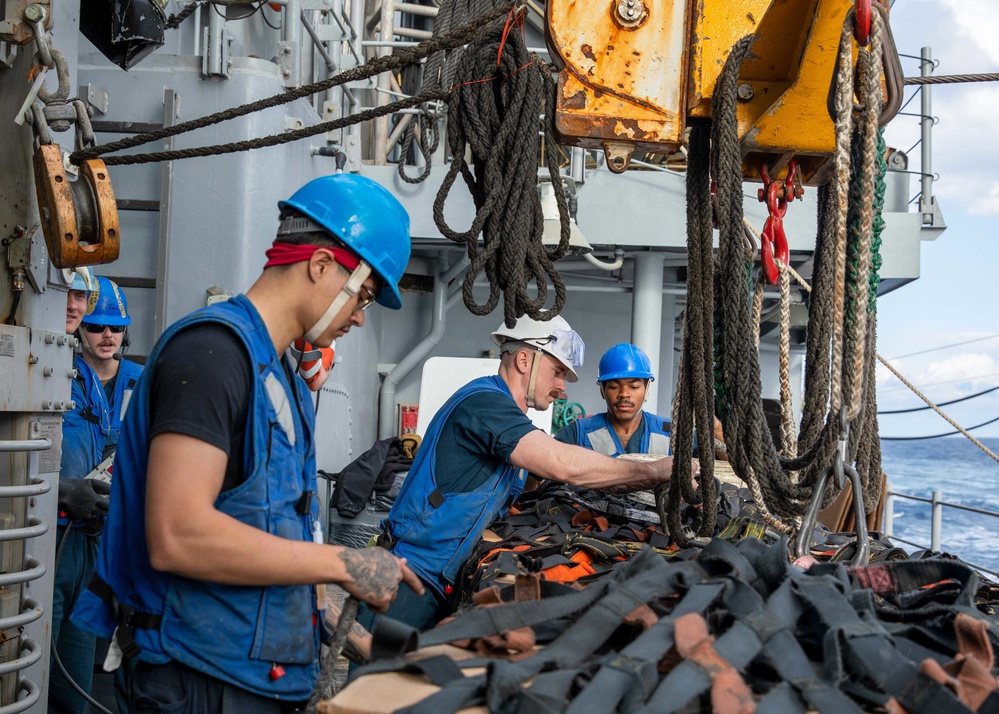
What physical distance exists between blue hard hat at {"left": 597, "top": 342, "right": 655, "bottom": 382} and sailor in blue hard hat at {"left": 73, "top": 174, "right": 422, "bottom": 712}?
3.44m

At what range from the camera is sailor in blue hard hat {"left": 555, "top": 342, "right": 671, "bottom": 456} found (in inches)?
215

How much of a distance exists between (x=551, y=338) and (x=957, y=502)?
41.6m

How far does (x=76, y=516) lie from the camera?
3943 mm

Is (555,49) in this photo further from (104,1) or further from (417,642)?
(104,1)

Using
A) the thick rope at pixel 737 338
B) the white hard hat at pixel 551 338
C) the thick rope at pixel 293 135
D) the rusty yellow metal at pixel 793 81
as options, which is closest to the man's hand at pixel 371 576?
the thick rope at pixel 737 338

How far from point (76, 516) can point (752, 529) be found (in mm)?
2738

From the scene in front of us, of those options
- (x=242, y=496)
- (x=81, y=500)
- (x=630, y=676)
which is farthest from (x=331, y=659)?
(x=81, y=500)

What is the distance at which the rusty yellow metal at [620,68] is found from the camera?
239 cm

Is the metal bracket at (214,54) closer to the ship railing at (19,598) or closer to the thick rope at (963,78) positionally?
the ship railing at (19,598)

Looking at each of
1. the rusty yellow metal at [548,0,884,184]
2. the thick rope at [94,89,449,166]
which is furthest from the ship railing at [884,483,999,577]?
the thick rope at [94,89,449,166]

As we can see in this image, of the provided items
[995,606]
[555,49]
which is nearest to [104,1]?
[555,49]

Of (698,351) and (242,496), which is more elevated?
(698,351)

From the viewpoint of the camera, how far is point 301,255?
2088 millimetres

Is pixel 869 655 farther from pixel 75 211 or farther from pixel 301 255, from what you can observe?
pixel 75 211
